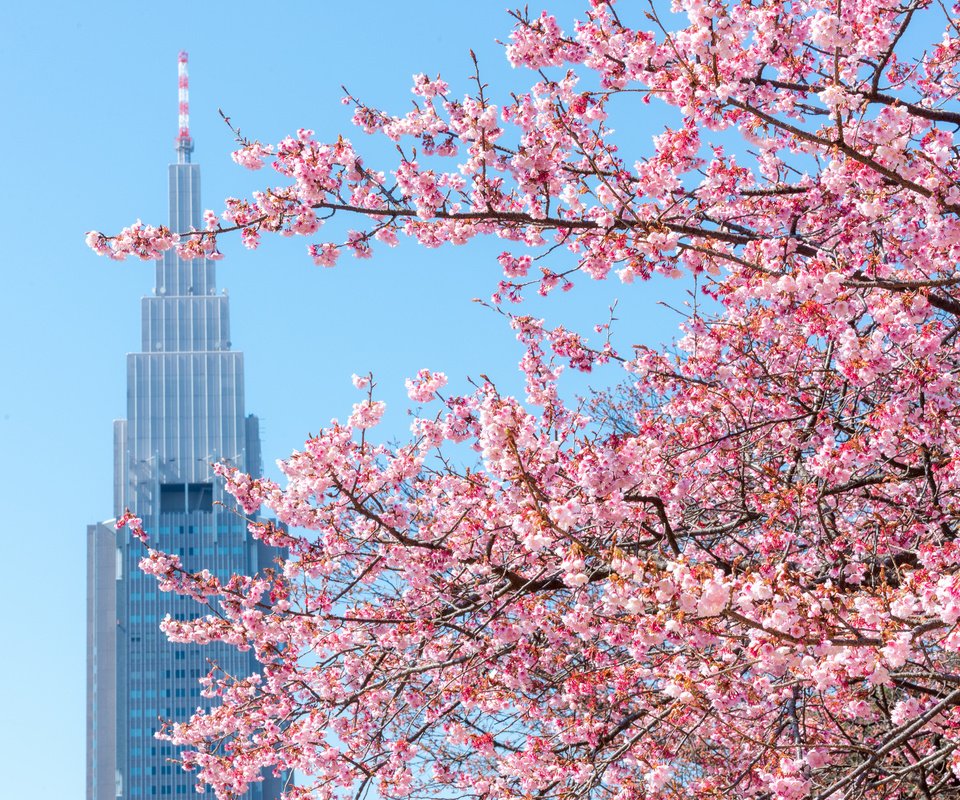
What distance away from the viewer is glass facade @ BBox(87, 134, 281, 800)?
113875 mm

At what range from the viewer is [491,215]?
22.2 ft

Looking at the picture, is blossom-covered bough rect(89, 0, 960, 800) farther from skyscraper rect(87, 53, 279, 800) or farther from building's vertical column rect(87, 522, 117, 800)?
building's vertical column rect(87, 522, 117, 800)

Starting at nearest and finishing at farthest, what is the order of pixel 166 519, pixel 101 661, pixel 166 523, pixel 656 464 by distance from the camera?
pixel 656 464 < pixel 101 661 < pixel 166 523 < pixel 166 519

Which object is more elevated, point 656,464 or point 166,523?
point 166,523

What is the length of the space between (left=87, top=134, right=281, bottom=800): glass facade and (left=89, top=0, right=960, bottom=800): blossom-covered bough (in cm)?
10183

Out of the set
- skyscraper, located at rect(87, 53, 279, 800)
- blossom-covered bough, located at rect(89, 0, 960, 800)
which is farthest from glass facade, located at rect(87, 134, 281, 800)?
blossom-covered bough, located at rect(89, 0, 960, 800)

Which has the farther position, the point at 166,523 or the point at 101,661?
the point at 166,523

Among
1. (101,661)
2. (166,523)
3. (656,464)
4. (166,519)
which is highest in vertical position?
(166,519)

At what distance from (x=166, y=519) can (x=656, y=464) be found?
118121mm

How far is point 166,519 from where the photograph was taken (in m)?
121

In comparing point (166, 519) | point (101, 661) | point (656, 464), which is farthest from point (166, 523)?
point (656, 464)

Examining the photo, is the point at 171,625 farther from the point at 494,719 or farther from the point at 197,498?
the point at 197,498

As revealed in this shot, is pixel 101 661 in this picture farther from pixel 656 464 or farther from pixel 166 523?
pixel 656 464

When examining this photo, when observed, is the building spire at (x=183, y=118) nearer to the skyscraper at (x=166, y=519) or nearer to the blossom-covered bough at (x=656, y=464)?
the skyscraper at (x=166, y=519)
